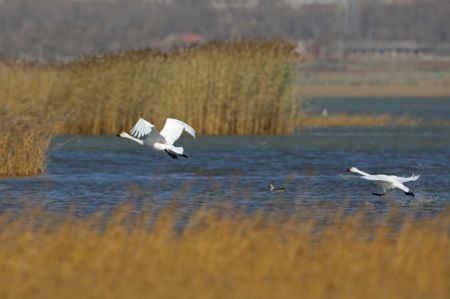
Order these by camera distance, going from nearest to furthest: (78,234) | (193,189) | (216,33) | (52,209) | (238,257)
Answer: (238,257) → (78,234) → (52,209) → (193,189) → (216,33)

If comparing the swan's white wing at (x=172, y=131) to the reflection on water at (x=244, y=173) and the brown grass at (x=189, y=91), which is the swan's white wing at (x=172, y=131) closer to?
the reflection on water at (x=244, y=173)

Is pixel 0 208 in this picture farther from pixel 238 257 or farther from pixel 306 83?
pixel 306 83

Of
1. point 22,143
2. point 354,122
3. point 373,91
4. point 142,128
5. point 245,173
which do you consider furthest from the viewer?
point 373,91

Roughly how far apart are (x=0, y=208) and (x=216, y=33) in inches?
6793

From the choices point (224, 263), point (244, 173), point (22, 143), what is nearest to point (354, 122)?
point (244, 173)

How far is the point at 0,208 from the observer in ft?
59.9

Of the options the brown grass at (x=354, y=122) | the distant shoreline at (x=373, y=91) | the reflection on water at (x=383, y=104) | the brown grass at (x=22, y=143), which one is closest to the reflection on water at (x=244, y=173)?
the brown grass at (x=22, y=143)

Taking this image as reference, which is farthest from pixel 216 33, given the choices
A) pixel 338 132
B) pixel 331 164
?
pixel 331 164

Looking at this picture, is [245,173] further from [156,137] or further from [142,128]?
[142,128]

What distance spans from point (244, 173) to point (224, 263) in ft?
41.2

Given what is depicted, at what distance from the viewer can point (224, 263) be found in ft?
39.8

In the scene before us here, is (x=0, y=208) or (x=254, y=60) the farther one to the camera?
(x=254, y=60)

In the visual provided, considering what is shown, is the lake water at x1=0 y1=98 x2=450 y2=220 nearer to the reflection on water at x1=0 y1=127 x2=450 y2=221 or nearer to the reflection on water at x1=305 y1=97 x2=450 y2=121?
the reflection on water at x1=0 y1=127 x2=450 y2=221

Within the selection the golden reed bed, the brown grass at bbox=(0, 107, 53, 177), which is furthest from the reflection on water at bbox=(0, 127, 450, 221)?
the golden reed bed
